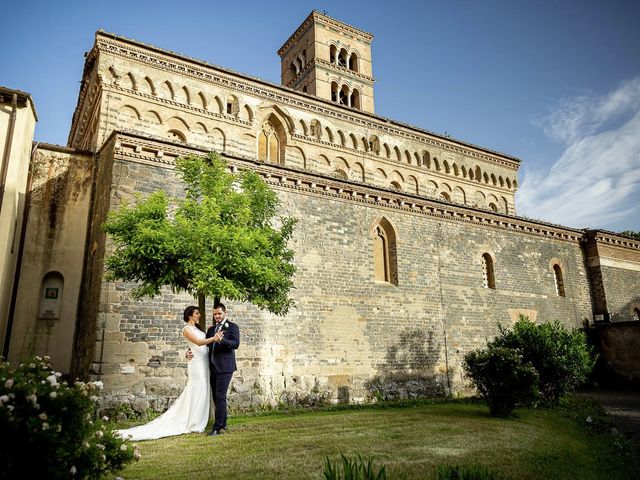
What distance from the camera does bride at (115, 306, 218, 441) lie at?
8.18 metres

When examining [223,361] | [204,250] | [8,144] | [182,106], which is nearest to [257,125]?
[182,106]

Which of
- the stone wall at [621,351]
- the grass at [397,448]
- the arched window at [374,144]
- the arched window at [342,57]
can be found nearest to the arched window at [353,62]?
the arched window at [342,57]

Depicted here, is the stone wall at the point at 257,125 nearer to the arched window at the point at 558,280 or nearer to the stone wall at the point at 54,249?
the stone wall at the point at 54,249

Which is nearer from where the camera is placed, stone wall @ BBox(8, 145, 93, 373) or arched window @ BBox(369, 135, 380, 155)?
stone wall @ BBox(8, 145, 93, 373)

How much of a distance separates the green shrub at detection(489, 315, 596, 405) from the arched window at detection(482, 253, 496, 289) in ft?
19.0

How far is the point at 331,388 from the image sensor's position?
47.9 ft

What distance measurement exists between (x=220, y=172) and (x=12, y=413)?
8.00 metres

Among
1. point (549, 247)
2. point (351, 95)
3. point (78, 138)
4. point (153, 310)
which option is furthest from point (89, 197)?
point (351, 95)

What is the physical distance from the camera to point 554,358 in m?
13.3

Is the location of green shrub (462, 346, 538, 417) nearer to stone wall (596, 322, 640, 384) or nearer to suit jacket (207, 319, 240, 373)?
suit jacket (207, 319, 240, 373)

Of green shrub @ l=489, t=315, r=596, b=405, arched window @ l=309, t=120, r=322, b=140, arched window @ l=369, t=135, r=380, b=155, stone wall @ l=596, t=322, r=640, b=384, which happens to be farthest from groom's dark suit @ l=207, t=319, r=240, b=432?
arched window @ l=369, t=135, r=380, b=155

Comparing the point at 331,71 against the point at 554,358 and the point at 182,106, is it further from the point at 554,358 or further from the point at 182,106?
the point at 554,358

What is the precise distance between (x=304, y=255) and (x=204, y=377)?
7089mm

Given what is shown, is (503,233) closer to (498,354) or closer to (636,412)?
(636,412)
